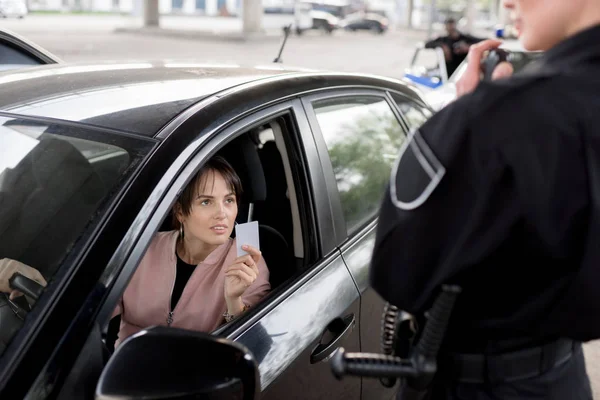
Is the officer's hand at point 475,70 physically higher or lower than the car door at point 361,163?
higher

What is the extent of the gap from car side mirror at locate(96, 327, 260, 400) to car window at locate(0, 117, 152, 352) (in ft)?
1.39

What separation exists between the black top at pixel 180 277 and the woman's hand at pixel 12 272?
0.53 m

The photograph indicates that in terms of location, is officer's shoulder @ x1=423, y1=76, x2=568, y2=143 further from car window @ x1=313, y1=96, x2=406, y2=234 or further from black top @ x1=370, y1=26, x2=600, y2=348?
car window @ x1=313, y1=96, x2=406, y2=234

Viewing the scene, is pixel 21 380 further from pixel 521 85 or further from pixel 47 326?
pixel 521 85

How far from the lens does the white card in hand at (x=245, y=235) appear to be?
209cm

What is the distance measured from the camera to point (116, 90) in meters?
2.15

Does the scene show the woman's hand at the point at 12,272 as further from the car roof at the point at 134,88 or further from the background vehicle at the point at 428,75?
the background vehicle at the point at 428,75

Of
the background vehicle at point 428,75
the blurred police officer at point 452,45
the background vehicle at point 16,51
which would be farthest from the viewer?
the blurred police officer at point 452,45

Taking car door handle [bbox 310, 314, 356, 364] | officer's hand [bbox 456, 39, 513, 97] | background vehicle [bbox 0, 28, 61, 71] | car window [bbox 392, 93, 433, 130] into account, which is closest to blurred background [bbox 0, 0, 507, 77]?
background vehicle [bbox 0, 28, 61, 71]

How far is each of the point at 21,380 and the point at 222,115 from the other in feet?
2.92

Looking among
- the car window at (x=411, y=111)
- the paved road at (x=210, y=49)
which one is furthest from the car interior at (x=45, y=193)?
the paved road at (x=210, y=49)

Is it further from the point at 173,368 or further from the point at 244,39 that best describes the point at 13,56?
the point at 244,39

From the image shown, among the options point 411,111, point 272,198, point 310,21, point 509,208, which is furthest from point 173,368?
point 310,21

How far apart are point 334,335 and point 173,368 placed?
85cm
